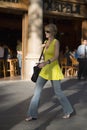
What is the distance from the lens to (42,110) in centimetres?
935

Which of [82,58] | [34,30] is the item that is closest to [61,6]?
[34,30]

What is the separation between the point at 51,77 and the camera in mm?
8180

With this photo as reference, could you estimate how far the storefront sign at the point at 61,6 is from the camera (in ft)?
60.5

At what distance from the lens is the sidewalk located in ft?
25.2

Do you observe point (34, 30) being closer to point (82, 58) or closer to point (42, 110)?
point (82, 58)

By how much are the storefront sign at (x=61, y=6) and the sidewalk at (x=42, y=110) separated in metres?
5.42

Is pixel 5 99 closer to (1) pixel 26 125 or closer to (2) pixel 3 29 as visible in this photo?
(1) pixel 26 125

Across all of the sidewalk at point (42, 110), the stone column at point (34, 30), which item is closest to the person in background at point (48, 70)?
the sidewalk at point (42, 110)

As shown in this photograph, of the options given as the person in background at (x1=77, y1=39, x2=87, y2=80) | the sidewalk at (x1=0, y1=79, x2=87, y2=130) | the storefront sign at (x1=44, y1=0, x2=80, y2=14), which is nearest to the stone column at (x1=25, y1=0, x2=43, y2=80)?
the storefront sign at (x1=44, y1=0, x2=80, y2=14)

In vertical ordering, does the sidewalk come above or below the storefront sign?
below

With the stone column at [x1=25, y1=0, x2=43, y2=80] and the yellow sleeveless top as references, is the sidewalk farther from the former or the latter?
the stone column at [x1=25, y1=0, x2=43, y2=80]

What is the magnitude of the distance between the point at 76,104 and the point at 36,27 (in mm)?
7344

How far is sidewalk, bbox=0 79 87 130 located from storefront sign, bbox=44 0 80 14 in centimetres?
542

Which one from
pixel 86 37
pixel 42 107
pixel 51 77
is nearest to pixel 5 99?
pixel 42 107
